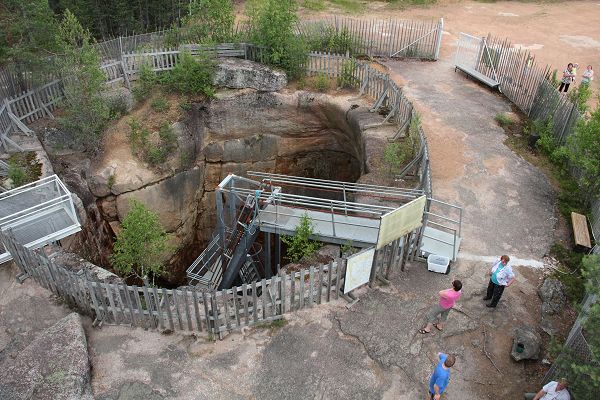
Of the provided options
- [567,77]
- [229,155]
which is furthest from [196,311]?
[567,77]

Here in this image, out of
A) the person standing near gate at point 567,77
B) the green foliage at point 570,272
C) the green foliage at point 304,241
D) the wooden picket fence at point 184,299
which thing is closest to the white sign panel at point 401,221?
the wooden picket fence at point 184,299

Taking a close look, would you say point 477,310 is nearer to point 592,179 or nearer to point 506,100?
point 592,179

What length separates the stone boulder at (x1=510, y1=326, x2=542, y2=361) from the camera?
8.74 metres

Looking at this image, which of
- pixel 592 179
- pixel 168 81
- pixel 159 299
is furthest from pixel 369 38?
pixel 159 299

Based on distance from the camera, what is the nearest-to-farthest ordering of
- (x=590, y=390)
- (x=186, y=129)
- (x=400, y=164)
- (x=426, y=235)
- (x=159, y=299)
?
(x=590, y=390) < (x=159, y=299) < (x=426, y=235) < (x=400, y=164) < (x=186, y=129)

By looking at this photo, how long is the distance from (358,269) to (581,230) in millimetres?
5678

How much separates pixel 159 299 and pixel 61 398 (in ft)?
6.92

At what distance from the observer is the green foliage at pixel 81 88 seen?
1398 cm

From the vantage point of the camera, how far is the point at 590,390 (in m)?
6.73

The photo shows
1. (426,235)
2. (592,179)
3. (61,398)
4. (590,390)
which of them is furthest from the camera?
(592,179)

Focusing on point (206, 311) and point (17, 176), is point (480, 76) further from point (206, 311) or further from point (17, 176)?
point (17, 176)

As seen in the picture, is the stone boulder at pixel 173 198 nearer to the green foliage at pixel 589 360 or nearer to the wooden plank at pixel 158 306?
the wooden plank at pixel 158 306

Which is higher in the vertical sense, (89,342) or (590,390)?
(590,390)

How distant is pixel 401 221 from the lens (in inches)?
379
